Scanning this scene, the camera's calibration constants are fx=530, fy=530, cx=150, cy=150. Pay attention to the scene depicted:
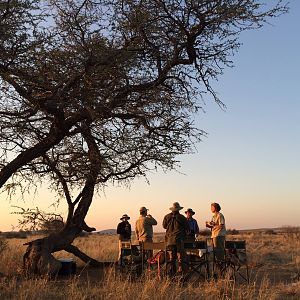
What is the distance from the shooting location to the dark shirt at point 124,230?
1666 centimetres

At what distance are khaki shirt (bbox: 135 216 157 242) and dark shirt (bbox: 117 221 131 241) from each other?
1.59 m

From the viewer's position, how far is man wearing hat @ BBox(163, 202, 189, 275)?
42.3 ft

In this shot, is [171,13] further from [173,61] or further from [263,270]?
Answer: [263,270]

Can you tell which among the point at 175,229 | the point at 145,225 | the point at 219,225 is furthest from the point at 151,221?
the point at 219,225

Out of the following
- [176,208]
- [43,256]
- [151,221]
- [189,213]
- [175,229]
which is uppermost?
[189,213]

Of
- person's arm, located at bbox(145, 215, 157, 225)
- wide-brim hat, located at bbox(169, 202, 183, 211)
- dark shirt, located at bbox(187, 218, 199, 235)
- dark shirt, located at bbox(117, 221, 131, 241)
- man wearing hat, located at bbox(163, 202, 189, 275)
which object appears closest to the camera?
man wearing hat, located at bbox(163, 202, 189, 275)

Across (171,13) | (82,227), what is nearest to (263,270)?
(82,227)

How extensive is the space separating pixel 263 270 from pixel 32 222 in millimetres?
7360

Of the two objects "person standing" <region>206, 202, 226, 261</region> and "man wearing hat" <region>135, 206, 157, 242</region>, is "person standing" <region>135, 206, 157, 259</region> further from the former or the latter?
"person standing" <region>206, 202, 226, 261</region>

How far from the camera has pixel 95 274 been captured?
1525cm

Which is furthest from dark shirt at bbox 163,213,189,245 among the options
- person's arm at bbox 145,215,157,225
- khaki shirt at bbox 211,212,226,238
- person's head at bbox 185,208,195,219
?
person's head at bbox 185,208,195,219

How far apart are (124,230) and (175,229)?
4028mm

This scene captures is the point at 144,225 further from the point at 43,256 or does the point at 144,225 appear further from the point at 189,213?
the point at 43,256

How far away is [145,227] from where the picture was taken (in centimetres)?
1506
